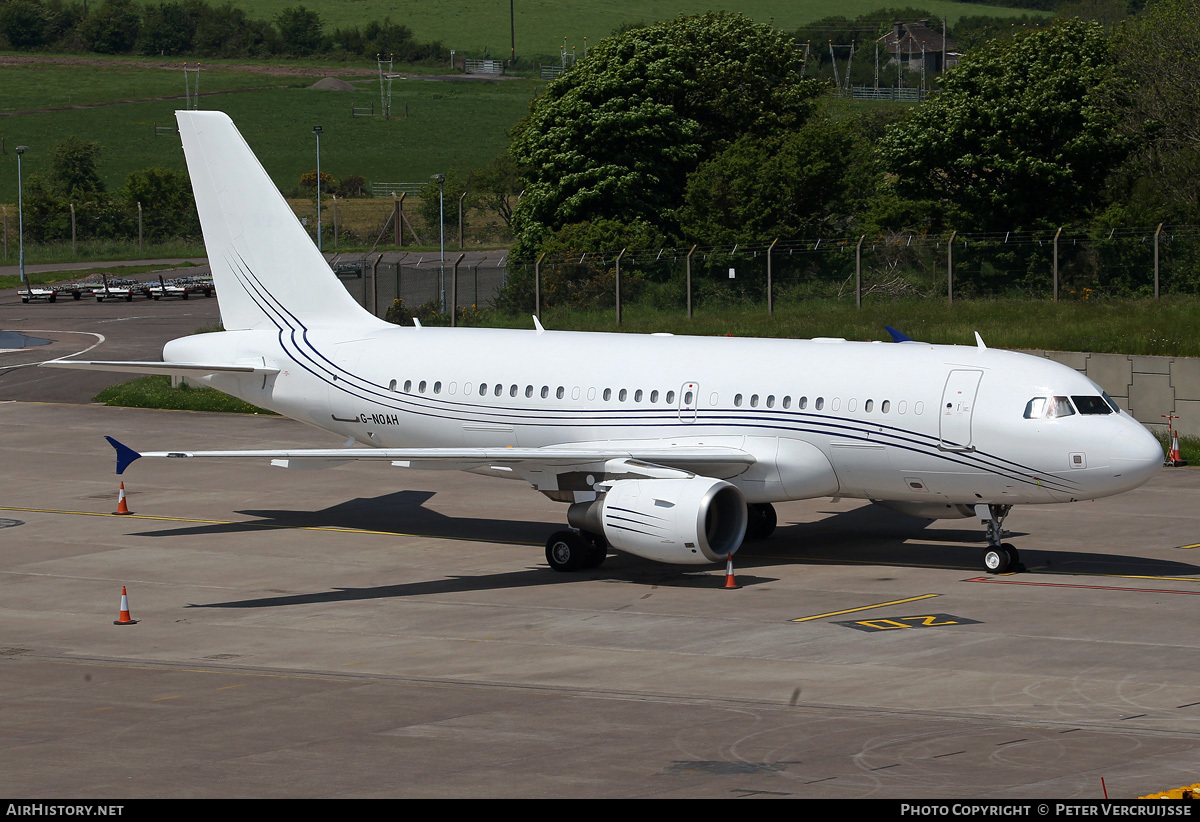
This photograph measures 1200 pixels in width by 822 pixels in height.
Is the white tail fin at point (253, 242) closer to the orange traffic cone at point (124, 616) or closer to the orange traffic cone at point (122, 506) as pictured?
the orange traffic cone at point (122, 506)

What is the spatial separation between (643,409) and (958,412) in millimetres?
6785

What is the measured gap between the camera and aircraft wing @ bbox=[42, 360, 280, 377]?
34906 mm

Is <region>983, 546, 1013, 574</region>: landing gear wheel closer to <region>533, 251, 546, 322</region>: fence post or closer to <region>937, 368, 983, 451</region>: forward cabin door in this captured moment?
<region>937, 368, 983, 451</region>: forward cabin door

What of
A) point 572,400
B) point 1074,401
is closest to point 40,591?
point 572,400

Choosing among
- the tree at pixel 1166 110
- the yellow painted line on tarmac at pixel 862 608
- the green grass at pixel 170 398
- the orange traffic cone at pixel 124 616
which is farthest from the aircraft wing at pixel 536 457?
the tree at pixel 1166 110

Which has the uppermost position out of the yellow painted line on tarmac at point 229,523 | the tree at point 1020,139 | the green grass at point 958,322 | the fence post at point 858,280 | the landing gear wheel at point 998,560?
the tree at point 1020,139

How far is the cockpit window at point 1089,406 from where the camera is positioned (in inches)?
1195

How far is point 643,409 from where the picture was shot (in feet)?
111

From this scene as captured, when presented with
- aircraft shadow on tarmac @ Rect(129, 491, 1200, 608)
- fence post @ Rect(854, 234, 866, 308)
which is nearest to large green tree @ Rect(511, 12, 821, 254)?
fence post @ Rect(854, 234, 866, 308)

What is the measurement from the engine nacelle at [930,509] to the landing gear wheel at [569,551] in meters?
6.11

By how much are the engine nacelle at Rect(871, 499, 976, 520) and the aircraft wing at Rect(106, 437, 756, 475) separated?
3.37 meters

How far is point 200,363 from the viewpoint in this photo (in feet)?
127

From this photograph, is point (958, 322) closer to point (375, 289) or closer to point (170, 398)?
point (375, 289)
